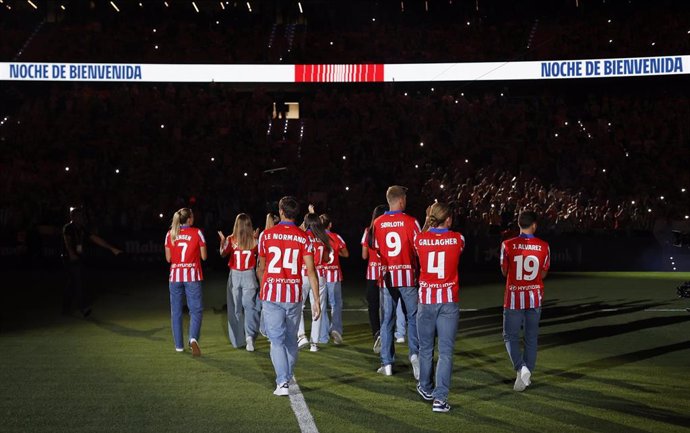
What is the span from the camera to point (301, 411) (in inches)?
309

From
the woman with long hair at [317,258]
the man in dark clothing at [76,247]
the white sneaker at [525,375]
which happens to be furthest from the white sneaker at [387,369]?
the man in dark clothing at [76,247]

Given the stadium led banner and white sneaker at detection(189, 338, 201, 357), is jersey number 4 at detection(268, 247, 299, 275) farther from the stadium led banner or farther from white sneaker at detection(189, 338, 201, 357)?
the stadium led banner

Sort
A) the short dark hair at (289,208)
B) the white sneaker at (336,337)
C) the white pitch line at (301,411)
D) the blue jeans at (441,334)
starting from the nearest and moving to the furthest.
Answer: the white pitch line at (301,411)
the blue jeans at (441,334)
the short dark hair at (289,208)
the white sneaker at (336,337)

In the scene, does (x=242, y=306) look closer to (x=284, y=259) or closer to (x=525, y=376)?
(x=284, y=259)

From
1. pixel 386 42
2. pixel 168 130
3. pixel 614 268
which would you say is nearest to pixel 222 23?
pixel 386 42

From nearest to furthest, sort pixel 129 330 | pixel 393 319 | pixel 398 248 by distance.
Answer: pixel 398 248, pixel 393 319, pixel 129 330

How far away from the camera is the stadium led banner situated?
36688 millimetres

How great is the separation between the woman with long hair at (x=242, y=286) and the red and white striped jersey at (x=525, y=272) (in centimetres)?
392

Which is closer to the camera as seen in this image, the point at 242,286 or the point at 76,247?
the point at 242,286

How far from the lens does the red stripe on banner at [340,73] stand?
3712cm

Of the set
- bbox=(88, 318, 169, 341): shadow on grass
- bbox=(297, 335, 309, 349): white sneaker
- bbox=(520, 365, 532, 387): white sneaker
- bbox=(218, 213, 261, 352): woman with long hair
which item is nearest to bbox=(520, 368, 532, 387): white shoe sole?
bbox=(520, 365, 532, 387): white sneaker

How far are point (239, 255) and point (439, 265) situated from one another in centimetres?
439

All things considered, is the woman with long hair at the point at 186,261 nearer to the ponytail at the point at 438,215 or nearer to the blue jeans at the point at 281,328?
the blue jeans at the point at 281,328

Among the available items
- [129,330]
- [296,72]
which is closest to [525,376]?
[129,330]
